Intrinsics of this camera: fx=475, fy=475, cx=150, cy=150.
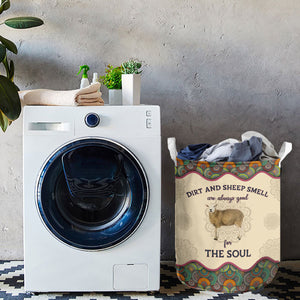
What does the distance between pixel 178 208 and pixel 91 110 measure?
606 mm

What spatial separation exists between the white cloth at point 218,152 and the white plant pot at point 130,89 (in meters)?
0.41

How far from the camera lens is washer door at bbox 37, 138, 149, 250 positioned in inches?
80.9

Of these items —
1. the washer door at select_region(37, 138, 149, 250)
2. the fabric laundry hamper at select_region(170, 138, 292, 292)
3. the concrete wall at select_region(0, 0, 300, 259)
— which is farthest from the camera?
the concrete wall at select_region(0, 0, 300, 259)

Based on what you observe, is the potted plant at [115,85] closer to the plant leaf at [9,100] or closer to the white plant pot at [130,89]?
the white plant pot at [130,89]

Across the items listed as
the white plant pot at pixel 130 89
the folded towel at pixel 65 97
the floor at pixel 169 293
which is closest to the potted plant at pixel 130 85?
the white plant pot at pixel 130 89

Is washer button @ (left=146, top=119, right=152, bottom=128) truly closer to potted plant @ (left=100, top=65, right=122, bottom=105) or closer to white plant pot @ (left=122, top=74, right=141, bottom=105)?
white plant pot @ (left=122, top=74, right=141, bottom=105)

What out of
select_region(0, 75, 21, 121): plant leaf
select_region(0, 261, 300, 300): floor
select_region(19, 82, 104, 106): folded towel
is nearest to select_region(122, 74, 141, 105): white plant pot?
→ select_region(19, 82, 104, 106): folded towel

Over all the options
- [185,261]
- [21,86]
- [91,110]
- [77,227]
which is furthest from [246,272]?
[21,86]

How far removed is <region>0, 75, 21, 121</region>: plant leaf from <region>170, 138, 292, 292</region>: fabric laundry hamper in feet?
2.53

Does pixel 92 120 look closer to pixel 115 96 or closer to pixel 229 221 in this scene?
pixel 115 96

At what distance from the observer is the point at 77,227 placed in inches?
81.9

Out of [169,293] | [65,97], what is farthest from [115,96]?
[169,293]

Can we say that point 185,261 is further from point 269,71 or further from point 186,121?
point 269,71

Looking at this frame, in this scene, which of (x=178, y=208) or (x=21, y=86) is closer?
(x=178, y=208)
